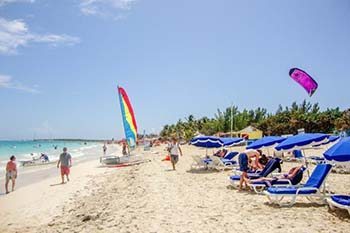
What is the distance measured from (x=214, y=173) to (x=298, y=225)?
8673 mm

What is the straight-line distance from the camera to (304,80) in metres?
16.4

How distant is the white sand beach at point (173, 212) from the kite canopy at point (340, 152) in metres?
1.20

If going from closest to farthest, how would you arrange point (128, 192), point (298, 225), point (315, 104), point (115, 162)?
point (298, 225), point (128, 192), point (115, 162), point (315, 104)

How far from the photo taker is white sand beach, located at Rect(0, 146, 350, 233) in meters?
6.71

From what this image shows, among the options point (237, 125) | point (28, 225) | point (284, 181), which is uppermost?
point (237, 125)

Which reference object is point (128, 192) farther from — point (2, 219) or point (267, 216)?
point (267, 216)

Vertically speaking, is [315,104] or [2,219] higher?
[315,104]

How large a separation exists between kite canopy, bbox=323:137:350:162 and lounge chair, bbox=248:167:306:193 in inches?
96.5

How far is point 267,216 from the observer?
7215mm

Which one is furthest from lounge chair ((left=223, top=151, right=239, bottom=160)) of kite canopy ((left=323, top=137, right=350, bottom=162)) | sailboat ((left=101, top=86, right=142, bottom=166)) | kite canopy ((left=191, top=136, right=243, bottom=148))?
kite canopy ((left=323, top=137, right=350, bottom=162))

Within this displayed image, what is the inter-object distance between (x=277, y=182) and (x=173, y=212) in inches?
118

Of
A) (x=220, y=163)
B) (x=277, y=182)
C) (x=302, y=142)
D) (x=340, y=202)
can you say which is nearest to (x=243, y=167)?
(x=277, y=182)

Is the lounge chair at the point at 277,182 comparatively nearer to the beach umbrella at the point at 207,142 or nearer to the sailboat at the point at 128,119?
the beach umbrella at the point at 207,142

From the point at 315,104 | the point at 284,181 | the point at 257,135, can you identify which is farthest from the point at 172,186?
the point at 315,104
